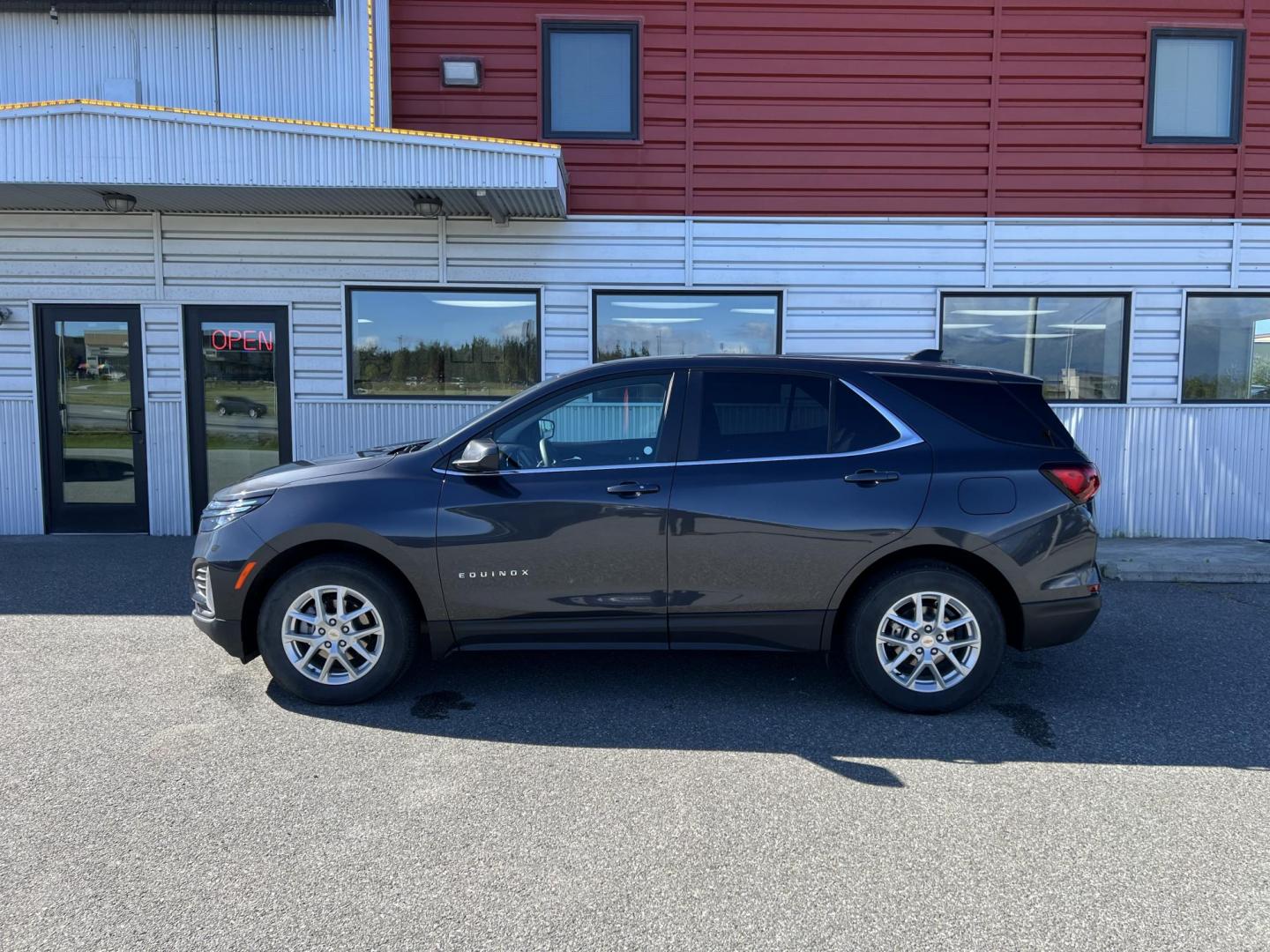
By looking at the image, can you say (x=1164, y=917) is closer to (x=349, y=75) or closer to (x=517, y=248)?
(x=517, y=248)

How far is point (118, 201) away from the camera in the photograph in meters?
8.60

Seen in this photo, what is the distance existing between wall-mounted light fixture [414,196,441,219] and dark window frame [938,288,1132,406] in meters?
5.04

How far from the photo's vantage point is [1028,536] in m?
4.42

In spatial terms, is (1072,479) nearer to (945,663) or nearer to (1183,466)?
(945,663)

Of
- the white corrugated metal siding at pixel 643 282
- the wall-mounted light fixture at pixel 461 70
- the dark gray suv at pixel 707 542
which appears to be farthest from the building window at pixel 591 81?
the dark gray suv at pixel 707 542

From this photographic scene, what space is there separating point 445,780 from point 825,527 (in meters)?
2.04

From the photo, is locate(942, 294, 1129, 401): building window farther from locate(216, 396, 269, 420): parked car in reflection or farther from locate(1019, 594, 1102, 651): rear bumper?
locate(216, 396, 269, 420): parked car in reflection

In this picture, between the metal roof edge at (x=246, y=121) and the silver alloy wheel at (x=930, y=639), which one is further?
the metal roof edge at (x=246, y=121)

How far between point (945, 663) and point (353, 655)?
286cm

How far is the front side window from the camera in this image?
4.57 m

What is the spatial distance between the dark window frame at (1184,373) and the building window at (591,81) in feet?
19.1

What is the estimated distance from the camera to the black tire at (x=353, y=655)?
177 inches

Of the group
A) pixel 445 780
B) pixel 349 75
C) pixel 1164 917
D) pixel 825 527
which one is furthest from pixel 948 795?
pixel 349 75

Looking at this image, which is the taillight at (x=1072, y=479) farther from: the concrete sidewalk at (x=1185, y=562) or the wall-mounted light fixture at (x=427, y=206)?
the wall-mounted light fixture at (x=427, y=206)
